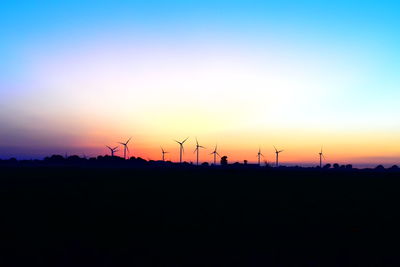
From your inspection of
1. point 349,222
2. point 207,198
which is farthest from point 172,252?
point 207,198

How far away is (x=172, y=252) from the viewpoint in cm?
2461

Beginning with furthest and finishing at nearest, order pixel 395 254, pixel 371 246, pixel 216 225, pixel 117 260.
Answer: pixel 216 225 < pixel 371 246 < pixel 395 254 < pixel 117 260

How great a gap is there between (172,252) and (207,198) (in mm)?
26433

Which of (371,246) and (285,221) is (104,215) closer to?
(285,221)

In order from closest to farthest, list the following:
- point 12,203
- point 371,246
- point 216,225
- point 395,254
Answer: point 395,254 → point 371,246 → point 216,225 → point 12,203

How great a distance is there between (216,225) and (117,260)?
11270 millimetres

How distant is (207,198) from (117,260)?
2862cm

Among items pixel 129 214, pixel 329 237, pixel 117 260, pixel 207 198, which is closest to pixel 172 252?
pixel 117 260

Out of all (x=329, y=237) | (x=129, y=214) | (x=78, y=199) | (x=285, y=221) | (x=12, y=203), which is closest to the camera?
(x=329, y=237)

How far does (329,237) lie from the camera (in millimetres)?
29094

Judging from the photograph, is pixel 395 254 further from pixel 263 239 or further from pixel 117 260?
pixel 117 260

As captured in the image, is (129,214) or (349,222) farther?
(129,214)

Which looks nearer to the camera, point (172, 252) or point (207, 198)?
point (172, 252)

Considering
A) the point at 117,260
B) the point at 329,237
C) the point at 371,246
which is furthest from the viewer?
the point at 329,237
